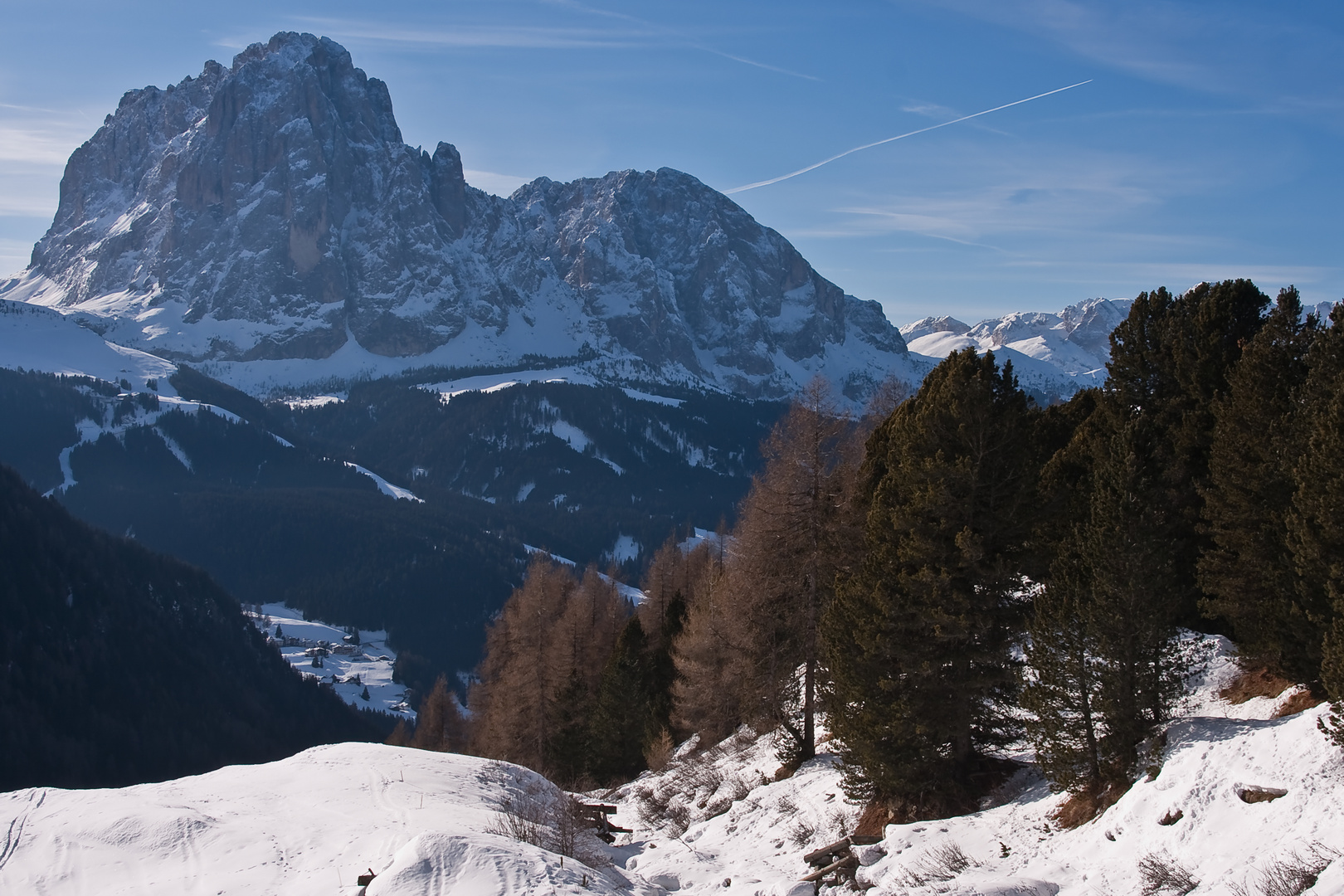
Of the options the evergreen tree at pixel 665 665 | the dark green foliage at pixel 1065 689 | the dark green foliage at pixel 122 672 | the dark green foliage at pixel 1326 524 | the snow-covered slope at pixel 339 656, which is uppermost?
the dark green foliage at pixel 1326 524

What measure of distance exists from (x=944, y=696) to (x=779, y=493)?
30.1 feet

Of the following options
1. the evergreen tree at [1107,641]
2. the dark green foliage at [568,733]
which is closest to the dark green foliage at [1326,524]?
the evergreen tree at [1107,641]

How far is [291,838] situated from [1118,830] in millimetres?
18897

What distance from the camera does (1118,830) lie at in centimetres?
1573

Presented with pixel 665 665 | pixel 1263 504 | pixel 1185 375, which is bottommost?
pixel 665 665

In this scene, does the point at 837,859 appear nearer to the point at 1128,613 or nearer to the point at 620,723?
the point at 1128,613

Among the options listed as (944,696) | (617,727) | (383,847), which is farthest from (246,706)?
(944,696)

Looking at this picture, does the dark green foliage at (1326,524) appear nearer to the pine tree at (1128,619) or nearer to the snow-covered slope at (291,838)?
the pine tree at (1128,619)

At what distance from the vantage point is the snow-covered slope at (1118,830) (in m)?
13.6

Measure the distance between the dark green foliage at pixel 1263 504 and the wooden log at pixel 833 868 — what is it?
10048 mm

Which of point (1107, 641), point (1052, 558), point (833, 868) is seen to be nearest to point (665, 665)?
point (1052, 558)

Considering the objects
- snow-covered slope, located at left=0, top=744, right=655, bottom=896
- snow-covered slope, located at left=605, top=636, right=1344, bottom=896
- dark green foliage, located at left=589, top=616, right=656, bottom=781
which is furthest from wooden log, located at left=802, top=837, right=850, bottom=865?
dark green foliage, located at left=589, top=616, right=656, bottom=781

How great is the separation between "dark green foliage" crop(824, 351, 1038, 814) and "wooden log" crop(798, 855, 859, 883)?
2334mm

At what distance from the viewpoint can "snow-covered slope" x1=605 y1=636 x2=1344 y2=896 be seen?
1360 centimetres
